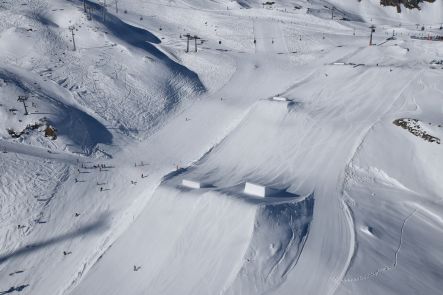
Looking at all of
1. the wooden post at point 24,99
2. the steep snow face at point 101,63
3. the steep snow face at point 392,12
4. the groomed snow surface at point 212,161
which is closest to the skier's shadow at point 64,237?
the groomed snow surface at point 212,161

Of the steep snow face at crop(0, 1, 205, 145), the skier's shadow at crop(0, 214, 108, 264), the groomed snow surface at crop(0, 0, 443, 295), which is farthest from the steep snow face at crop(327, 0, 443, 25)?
the skier's shadow at crop(0, 214, 108, 264)

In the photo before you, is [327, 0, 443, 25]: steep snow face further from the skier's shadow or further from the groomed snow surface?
the skier's shadow

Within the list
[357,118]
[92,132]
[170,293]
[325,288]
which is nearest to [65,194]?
[92,132]

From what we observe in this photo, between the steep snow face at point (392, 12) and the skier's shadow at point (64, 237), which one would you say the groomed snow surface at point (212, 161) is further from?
the steep snow face at point (392, 12)

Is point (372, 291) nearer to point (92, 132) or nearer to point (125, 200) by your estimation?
point (125, 200)

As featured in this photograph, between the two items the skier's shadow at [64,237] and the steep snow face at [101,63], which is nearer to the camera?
the skier's shadow at [64,237]

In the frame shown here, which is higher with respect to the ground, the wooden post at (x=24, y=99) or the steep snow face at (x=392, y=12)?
the steep snow face at (x=392, y=12)
